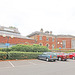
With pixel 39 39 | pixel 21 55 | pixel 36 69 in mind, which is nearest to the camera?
pixel 36 69

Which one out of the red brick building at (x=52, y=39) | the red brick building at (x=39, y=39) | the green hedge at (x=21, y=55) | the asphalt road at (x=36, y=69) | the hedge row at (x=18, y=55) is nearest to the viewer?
the asphalt road at (x=36, y=69)

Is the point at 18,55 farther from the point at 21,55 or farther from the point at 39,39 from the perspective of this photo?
the point at 39,39

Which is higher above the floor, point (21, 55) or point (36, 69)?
point (21, 55)

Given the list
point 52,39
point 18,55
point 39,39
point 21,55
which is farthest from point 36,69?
point 52,39

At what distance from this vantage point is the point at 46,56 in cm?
1634

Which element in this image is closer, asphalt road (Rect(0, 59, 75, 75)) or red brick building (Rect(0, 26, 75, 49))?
asphalt road (Rect(0, 59, 75, 75))

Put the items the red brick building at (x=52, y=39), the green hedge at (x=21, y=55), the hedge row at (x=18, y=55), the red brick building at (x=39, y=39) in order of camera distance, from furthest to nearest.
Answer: the red brick building at (x=52, y=39) < the red brick building at (x=39, y=39) < the green hedge at (x=21, y=55) < the hedge row at (x=18, y=55)

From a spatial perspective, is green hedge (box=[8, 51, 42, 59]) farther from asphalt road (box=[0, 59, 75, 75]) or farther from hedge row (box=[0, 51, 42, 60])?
asphalt road (box=[0, 59, 75, 75])

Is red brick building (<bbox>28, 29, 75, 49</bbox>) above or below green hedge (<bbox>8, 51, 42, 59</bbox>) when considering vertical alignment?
above

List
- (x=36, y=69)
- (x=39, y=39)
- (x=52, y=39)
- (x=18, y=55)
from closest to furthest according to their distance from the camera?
(x=36, y=69), (x=18, y=55), (x=39, y=39), (x=52, y=39)

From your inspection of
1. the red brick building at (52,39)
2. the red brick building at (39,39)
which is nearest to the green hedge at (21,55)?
the red brick building at (39,39)

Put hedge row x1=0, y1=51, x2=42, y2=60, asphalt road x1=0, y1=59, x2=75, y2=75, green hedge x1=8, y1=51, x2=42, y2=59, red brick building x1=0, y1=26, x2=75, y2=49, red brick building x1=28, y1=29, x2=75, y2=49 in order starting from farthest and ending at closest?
1. red brick building x1=28, y1=29, x2=75, y2=49
2. red brick building x1=0, y1=26, x2=75, y2=49
3. green hedge x1=8, y1=51, x2=42, y2=59
4. hedge row x1=0, y1=51, x2=42, y2=60
5. asphalt road x1=0, y1=59, x2=75, y2=75

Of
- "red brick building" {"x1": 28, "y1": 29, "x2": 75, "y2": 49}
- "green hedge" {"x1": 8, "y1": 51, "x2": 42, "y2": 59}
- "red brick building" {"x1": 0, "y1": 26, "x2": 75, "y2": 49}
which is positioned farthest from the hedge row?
"red brick building" {"x1": 28, "y1": 29, "x2": 75, "y2": 49}

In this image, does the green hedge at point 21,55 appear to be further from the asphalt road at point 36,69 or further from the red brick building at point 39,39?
the red brick building at point 39,39
